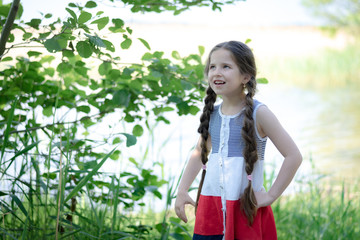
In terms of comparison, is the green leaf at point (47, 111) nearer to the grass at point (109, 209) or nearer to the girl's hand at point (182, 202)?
the grass at point (109, 209)

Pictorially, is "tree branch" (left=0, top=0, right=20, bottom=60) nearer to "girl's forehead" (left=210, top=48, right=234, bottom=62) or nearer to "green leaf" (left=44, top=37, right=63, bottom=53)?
"green leaf" (left=44, top=37, right=63, bottom=53)

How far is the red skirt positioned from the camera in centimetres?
168

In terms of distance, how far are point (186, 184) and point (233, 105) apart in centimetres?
36

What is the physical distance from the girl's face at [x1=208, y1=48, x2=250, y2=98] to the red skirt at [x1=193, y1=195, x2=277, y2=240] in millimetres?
398

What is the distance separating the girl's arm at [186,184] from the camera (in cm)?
184

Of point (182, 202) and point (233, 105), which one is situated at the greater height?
point (233, 105)

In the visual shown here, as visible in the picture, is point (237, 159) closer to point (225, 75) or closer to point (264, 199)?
point (264, 199)

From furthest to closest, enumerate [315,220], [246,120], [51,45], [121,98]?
1. [315,220]
2. [121,98]
3. [246,120]
4. [51,45]

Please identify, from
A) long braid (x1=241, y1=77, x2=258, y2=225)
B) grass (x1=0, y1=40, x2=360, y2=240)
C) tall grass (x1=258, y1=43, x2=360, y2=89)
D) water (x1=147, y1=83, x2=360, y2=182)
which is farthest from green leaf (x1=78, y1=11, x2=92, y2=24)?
tall grass (x1=258, y1=43, x2=360, y2=89)

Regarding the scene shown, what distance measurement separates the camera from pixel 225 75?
5.67 feet

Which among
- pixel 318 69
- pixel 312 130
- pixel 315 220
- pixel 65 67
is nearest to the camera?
pixel 65 67

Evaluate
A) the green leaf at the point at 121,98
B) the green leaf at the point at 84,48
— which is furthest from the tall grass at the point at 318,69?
the green leaf at the point at 84,48

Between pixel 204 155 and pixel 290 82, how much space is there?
11520 mm

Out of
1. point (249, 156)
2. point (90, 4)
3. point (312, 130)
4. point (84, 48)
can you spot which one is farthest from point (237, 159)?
point (312, 130)
